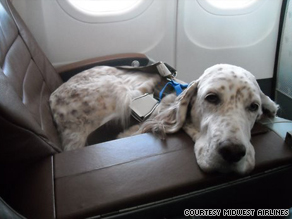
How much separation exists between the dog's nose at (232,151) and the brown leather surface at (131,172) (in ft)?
0.19

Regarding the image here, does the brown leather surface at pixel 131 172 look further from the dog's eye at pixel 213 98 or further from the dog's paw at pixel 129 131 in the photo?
the dog's paw at pixel 129 131

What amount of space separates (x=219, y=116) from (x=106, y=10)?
1.46 m

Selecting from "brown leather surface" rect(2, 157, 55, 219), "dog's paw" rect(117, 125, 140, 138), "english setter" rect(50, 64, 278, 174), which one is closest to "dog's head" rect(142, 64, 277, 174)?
"english setter" rect(50, 64, 278, 174)

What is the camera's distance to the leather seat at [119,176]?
0.75 meters

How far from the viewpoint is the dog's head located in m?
0.87

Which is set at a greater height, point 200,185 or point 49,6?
point 49,6

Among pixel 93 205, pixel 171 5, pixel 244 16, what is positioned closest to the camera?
pixel 93 205

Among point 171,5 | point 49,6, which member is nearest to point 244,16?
point 171,5

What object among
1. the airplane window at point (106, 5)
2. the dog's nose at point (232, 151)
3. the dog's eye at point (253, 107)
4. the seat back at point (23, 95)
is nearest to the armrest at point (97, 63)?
the seat back at point (23, 95)

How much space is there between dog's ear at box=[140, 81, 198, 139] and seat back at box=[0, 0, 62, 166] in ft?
1.24

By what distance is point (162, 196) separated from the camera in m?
0.77

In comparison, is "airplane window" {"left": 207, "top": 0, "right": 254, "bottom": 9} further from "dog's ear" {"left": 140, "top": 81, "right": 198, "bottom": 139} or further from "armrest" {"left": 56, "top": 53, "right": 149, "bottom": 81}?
"dog's ear" {"left": 140, "top": 81, "right": 198, "bottom": 139}

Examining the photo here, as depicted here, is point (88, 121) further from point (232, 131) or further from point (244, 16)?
point (244, 16)

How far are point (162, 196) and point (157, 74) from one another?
1013 millimetres
